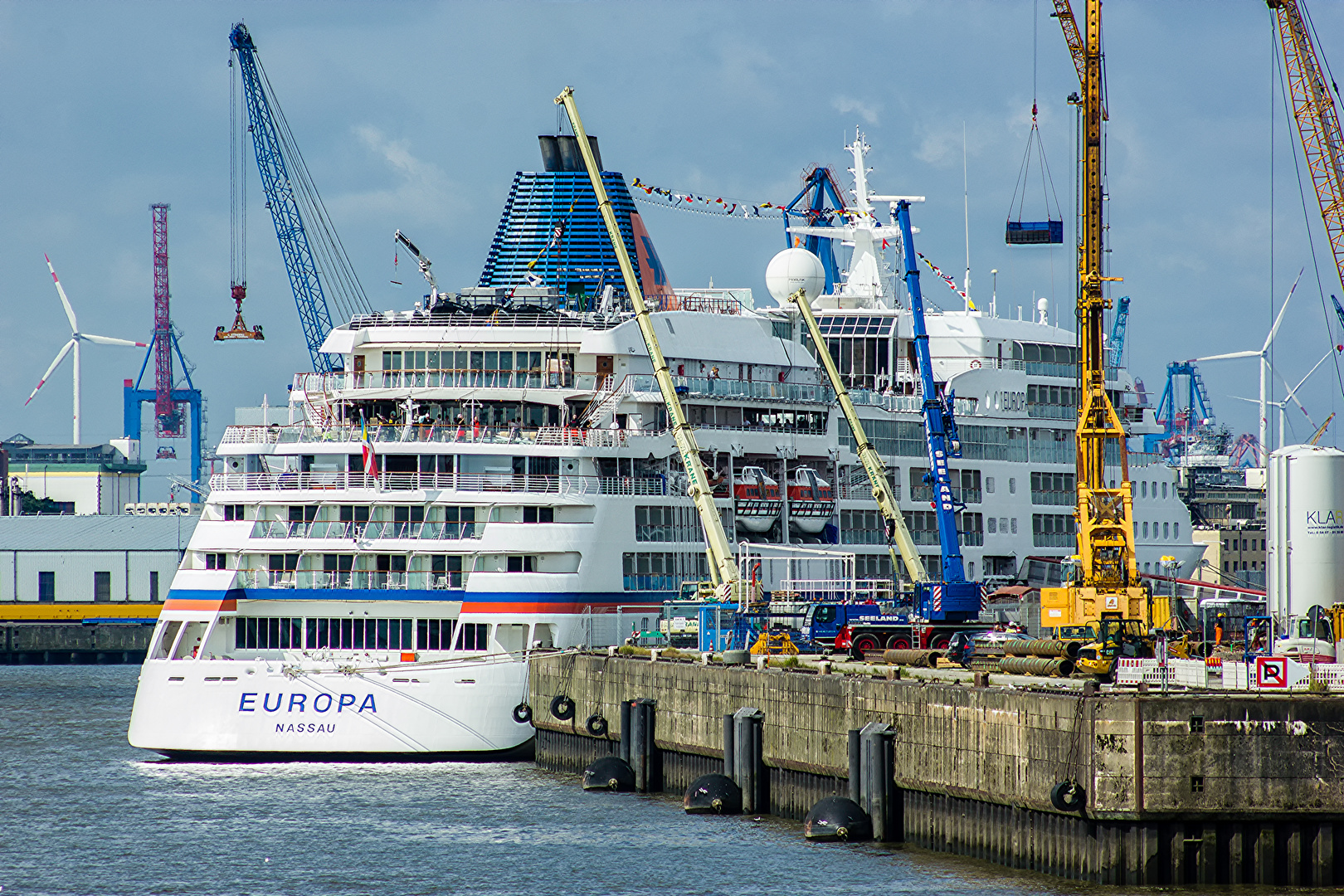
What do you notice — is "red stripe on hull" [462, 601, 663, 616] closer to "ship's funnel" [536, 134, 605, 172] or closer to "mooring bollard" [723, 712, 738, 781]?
"mooring bollard" [723, 712, 738, 781]

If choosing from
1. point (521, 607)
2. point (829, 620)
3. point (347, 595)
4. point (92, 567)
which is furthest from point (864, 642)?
point (92, 567)

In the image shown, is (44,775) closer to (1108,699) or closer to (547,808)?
(547,808)

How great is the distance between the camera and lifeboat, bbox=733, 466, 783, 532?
263 feet

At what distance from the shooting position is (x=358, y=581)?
223ft

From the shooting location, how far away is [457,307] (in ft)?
250

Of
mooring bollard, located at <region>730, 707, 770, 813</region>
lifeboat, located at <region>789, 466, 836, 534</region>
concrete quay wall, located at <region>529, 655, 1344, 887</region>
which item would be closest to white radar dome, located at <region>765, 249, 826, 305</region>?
lifeboat, located at <region>789, 466, 836, 534</region>

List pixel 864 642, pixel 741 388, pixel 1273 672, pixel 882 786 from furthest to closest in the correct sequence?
pixel 741 388 → pixel 864 642 → pixel 882 786 → pixel 1273 672

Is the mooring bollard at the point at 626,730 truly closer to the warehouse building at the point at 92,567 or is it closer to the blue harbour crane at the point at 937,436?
the blue harbour crane at the point at 937,436

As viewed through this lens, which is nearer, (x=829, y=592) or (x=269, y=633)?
(x=269, y=633)

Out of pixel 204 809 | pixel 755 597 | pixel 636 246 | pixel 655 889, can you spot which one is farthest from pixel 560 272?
pixel 655 889

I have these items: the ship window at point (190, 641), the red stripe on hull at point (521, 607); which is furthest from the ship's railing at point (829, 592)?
the ship window at point (190, 641)

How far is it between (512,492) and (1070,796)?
29.6 meters

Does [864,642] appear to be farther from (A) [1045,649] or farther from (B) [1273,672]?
(B) [1273,672]

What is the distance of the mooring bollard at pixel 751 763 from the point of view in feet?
193
